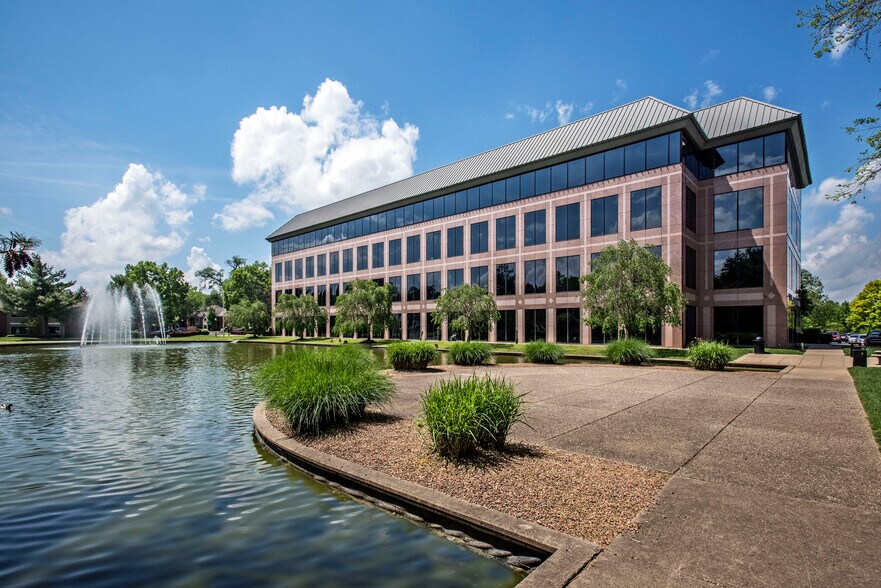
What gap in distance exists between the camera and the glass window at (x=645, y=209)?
32781mm

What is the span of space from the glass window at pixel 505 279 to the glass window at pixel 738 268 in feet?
50.6

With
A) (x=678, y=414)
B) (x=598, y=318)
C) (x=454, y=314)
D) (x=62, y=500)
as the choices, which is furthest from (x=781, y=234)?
(x=62, y=500)

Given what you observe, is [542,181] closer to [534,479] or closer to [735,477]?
[735,477]

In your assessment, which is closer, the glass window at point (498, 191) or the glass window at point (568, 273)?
the glass window at point (568, 273)

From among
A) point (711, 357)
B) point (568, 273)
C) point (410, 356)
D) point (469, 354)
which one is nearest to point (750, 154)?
point (568, 273)

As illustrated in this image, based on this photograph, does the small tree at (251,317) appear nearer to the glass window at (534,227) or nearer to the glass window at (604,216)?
the glass window at (534,227)

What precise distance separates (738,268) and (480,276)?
20.4m

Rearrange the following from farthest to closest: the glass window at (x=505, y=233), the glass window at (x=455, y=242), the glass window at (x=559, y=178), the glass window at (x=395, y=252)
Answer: the glass window at (x=395, y=252) < the glass window at (x=455, y=242) < the glass window at (x=505, y=233) < the glass window at (x=559, y=178)

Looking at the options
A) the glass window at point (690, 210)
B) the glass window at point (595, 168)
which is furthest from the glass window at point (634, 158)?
the glass window at point (690, 210)

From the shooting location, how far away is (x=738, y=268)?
33.5m

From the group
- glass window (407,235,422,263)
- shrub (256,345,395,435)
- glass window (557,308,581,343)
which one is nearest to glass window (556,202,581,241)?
glass window (557,308,581,343)

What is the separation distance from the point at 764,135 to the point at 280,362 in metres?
37.2

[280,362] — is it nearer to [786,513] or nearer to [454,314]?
[786,513]

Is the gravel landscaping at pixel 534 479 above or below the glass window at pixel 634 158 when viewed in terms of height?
below
